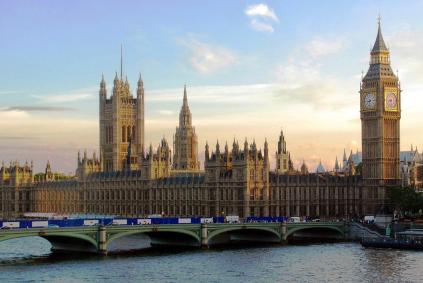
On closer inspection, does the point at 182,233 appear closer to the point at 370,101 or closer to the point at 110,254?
the point at 110,254

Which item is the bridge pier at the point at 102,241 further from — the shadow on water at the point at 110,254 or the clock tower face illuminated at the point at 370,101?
the clock tower face illuminated at the point at 370,101

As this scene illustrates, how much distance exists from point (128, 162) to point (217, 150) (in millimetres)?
54837

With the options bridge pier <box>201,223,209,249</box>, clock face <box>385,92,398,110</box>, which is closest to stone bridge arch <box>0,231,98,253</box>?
bridge pier <box>201,223,209,249</box>

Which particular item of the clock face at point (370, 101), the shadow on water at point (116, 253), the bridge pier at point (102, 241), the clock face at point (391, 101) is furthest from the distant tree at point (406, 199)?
the bridge pier at point (102, 241)

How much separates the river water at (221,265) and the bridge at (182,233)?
239 centimetres

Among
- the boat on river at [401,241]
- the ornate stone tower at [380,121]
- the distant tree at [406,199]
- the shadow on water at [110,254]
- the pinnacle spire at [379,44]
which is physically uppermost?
the pinnacle spire at [379,44]

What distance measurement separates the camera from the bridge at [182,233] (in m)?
96.6

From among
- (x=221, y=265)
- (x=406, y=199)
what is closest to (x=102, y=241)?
(x=221, y=265)

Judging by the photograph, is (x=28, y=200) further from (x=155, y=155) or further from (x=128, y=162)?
(x=155, y=155)

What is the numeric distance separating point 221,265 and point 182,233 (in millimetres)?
18286

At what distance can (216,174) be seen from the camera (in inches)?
5738

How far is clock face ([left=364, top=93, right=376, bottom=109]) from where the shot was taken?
146 meters

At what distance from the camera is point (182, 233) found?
10962 cm

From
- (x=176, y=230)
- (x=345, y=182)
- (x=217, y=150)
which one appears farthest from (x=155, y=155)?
(x=176, y=230)
